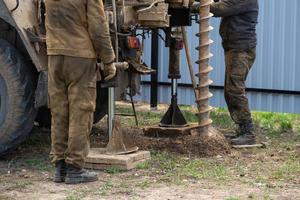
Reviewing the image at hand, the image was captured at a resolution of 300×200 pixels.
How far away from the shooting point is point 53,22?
20.0ft

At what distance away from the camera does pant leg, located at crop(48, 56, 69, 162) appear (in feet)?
20.1

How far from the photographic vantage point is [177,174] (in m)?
6.54

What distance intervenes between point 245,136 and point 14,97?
2.88m

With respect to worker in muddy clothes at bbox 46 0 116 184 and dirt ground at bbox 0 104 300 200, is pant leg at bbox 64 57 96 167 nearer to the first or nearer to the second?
worker in muddy clothes at bbox 46 0 116 184

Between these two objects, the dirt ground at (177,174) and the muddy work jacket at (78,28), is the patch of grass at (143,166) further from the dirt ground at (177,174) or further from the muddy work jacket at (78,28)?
the muddy work jacket at (78,28)

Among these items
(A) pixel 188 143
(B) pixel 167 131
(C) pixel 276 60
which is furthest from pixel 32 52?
(C) pixel 276 60

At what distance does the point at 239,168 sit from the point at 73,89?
1890 millimetres

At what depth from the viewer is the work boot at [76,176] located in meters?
6.16

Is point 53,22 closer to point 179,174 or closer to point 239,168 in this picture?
point 179,174

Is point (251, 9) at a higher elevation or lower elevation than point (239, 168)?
higher

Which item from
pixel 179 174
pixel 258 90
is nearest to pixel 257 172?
pixel 179 174

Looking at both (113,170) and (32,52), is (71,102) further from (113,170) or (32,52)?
(113,170)

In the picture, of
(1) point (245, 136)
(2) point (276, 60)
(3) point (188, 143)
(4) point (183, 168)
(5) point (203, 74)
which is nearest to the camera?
(4) point (183, 168)

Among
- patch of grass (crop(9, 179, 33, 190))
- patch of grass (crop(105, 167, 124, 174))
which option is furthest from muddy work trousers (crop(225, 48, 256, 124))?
patch of grass (crop(9, 179, 33, 190))
